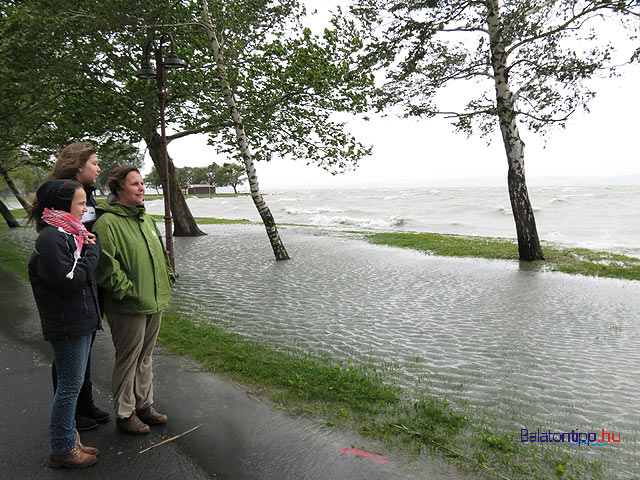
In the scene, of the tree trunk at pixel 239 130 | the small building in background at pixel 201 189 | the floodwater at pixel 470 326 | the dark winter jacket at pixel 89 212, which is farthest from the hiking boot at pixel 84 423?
the small building in background at pixel 201 189

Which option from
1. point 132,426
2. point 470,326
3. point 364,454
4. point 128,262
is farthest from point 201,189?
point 364,454

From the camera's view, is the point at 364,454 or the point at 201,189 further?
the point at 201,189

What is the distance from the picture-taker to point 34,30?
10.7 metres

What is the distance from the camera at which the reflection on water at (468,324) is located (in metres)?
4.45

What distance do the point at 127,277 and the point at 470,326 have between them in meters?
5.50

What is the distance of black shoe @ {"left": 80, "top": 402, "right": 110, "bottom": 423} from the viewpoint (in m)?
3.75

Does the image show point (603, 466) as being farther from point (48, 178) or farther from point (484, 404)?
point (48, 178)

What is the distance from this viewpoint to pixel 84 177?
3438mm

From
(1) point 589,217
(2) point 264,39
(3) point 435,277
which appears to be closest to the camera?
(3) point 435,277

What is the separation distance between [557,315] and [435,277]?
3709 mm

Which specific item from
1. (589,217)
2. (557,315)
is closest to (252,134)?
(557,315)

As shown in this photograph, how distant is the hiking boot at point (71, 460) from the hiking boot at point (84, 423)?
0.49 m

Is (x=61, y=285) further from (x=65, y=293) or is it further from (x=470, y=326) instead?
(x=470, y=326)

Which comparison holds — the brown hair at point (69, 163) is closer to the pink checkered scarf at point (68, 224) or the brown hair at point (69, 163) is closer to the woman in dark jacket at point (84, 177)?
the woman in dark jacket at point (84, 177)
